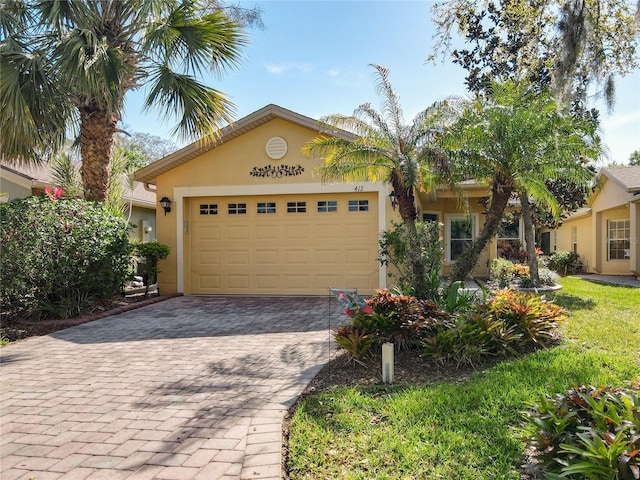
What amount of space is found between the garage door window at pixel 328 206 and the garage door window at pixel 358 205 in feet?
1.29

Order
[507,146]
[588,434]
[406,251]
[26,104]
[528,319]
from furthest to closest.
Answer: [406,251], [26,104], [507,146], [528,319], [588,434]

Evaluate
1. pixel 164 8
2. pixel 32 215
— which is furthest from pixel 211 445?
pixel 164 8

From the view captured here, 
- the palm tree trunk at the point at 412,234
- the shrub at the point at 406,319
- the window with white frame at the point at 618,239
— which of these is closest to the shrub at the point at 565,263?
the window with white frame at the point at 618,239

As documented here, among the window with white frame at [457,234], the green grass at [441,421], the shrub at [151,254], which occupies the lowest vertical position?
the green grass at [441,421]

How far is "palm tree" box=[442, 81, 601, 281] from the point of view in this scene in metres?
6.77

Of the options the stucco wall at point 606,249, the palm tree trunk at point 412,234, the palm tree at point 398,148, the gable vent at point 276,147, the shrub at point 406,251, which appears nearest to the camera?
the palm tree at point 398,148

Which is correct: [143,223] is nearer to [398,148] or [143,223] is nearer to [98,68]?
[98,68]

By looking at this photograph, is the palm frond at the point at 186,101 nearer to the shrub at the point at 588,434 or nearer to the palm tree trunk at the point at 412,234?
the palm tree trunk at the point at 412,234

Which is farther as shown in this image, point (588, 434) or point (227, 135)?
point (227, 135)

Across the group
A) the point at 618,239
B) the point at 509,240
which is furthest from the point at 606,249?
the point at 509,240

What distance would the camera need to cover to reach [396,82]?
7.30 meters

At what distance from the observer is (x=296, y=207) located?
11.0 m

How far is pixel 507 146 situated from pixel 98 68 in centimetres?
712

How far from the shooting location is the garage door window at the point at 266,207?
11172 millimetres
